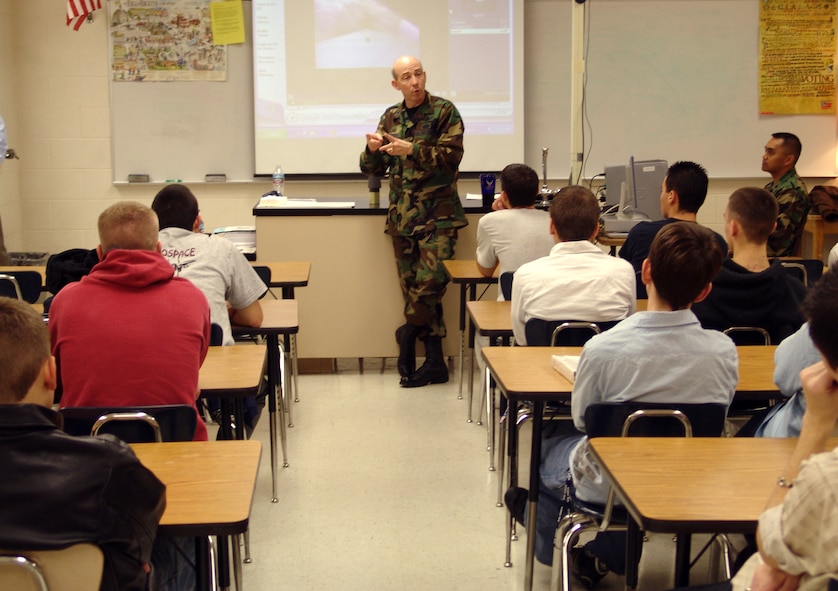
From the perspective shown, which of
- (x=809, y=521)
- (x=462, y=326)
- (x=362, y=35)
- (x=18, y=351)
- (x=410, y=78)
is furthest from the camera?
(x=362, y=35)

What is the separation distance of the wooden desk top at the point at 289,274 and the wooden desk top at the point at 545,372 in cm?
168

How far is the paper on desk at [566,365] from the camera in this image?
8.59 feet

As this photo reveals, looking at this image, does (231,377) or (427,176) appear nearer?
(231,377)

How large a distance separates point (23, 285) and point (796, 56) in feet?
18.8

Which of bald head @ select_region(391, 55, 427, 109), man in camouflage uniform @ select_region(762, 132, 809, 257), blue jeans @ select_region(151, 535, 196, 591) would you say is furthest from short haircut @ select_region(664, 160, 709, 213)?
blue jeans @ select_region(151, 535, 196, 591)

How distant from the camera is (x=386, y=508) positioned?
3.62 m

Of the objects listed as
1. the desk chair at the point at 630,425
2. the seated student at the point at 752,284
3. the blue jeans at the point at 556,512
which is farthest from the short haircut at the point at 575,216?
the desk chair at the point at 630,425

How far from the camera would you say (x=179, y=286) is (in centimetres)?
257

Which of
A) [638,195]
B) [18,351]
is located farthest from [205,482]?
[638,195]

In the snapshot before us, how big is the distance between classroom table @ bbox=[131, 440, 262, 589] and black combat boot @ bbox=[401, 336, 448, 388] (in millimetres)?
3211

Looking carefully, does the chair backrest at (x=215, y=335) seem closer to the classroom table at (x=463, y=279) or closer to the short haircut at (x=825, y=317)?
the classroom table at (x=463, y=279)

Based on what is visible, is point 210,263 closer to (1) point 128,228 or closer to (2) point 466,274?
(1) point 128,228

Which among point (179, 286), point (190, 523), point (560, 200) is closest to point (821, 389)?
point (190, 523)

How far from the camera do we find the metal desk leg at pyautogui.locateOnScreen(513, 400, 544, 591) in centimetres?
269
